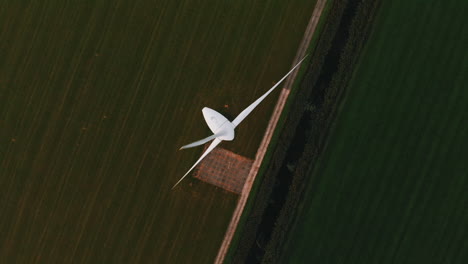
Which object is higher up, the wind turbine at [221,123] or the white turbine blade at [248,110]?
the white turbine blade at [248,110]

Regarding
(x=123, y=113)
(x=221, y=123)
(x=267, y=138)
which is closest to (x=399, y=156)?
(x=267, y=138)

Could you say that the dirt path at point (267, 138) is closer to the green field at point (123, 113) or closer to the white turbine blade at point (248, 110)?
the green field at point (123, 113)

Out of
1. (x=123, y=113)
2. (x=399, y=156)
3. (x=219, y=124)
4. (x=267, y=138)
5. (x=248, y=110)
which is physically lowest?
(x=123, y=113)

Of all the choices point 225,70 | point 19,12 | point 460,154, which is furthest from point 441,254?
point 19,12

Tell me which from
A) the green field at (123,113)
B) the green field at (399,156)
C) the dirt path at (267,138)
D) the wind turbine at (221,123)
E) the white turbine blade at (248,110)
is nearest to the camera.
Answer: the white turbine blade at (248,110)

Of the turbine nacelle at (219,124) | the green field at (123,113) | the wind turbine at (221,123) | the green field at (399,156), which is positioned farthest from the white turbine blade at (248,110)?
the green field at (399,156)

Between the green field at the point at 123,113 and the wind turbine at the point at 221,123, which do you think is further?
the green field at the point at 123,113

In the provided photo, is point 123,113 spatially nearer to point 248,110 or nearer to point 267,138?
point 248,110
